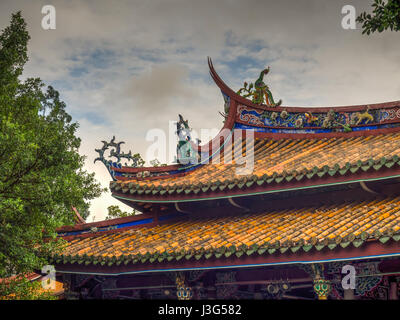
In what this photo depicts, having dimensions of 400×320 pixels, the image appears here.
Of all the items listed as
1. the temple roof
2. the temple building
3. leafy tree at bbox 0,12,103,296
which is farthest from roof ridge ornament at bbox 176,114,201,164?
leafy tree at bbox 0,12,103,296

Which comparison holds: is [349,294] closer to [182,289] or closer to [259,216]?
[259,216]

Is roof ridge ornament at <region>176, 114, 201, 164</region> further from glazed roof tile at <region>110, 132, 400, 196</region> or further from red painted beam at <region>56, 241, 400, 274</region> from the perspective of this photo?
red painted beam at <region>56, 241, 400, 274</region>

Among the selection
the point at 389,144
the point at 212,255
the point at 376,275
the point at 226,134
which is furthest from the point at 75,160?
the point at 389,144

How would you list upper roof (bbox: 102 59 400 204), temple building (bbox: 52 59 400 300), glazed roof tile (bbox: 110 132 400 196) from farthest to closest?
upper roof (bbox: 102 59 400 204) → glazed roof tile (bbox: 110 132 400 196) → temple building (bbox: 52 59 400 300)

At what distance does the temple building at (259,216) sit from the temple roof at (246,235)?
2 centimetres

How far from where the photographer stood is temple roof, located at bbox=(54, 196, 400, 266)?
7.89 m

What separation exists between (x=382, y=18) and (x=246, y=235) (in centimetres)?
434

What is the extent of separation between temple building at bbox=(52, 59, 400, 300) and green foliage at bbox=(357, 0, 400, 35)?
2174mm

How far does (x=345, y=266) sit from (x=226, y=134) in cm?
507

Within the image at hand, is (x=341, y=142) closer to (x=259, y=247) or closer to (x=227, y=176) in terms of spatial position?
(x=227, y=176)

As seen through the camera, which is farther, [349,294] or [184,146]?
[184,146]

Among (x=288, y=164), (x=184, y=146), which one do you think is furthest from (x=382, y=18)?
(x=184, y=146)

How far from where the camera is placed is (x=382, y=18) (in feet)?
27.3

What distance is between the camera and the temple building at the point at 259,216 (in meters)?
8.23
